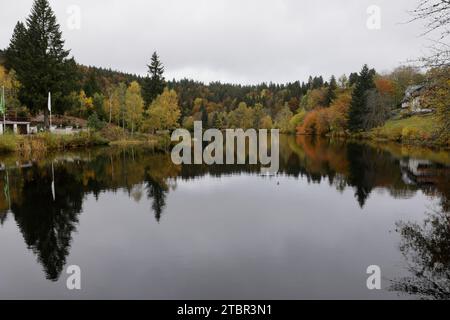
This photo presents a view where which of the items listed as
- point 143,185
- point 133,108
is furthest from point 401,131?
point 143,185

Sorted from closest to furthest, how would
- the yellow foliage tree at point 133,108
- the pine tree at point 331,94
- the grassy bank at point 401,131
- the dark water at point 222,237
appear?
the dark water at point 222,237
the grassy bank at point 401,131
the yellow foliage tree at point 133,108
the pine tree at point 331,94

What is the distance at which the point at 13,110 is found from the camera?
49.4 meters

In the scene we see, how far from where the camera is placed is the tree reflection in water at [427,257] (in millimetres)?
7602

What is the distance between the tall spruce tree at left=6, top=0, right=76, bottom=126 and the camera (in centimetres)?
4184

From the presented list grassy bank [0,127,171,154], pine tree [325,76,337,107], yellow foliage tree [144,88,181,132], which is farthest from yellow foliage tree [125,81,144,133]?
pine tree [325,76,337,107]

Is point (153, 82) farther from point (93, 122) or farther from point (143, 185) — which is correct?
point (143, 185)

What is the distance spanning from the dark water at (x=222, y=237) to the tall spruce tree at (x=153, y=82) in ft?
154

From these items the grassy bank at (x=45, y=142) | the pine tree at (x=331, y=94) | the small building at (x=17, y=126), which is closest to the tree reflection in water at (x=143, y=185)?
the grassy bank at (x=45, y=142)

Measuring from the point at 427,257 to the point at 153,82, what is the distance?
2455 inches

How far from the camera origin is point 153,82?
2621 inches

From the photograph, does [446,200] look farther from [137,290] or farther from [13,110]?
[13,110]

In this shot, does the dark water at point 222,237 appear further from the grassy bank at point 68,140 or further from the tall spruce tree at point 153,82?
the tall spruce tree at point 153,82

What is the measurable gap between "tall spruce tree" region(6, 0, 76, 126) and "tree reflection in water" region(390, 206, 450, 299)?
136 ft
